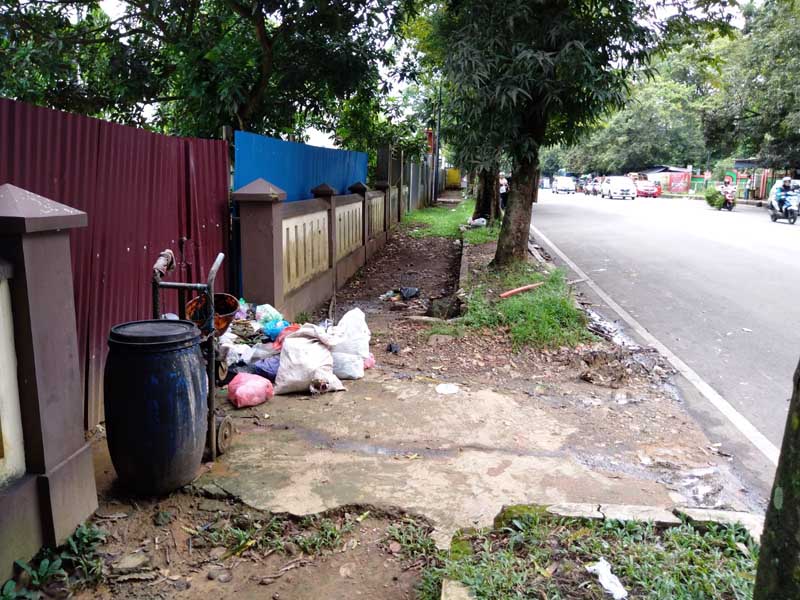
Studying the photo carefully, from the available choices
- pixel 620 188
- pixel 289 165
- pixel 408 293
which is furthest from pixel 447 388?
pixel 620 188

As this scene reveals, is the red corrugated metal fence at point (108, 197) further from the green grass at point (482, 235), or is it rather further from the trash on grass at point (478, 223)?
the trash on grass at point (478, 223)

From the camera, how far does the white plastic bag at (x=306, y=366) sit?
A: 17.9 feet

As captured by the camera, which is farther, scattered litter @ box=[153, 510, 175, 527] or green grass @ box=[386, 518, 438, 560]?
scattered litter @ box=[153, 510, 175, 527]

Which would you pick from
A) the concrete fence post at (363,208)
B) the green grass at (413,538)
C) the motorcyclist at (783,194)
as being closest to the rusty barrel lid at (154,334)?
the green grass at (413,538)

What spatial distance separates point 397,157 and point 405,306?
364 inches

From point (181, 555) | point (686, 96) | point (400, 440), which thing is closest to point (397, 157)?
point (400, 440)

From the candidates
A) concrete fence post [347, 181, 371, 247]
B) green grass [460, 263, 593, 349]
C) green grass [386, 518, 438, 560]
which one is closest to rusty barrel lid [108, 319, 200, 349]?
green grass [386, 518, 438, 560]

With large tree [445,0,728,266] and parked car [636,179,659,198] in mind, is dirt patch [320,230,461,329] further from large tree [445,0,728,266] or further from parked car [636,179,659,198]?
parked car [636,179,659,198]

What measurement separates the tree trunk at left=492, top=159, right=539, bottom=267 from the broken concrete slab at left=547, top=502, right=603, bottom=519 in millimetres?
7242

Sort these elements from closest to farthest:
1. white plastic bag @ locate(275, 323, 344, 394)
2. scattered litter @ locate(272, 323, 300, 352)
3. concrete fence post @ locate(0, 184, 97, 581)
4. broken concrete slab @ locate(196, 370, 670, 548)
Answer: concrete fence post @ locate(0, 184, 97, 581) → broken concrete slab @ locate(196, 370, 670, 548) → white plastic bag @ locate(275, 323, 344, 394) → scattered litter @ locate(272, 323, 300, 352)

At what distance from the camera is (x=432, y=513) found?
12.0ft

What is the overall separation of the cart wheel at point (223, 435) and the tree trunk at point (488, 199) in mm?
14176

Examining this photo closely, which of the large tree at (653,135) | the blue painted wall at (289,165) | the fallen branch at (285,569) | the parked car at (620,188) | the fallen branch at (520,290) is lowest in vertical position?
the fallen branch at (285,569)

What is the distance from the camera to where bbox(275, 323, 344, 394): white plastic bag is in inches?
215
